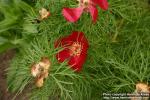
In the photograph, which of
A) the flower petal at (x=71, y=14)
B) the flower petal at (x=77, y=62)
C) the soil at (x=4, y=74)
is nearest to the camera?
the flower petal at (x=71, y=14)

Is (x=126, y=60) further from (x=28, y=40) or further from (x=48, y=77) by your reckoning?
(x=28, y=40)

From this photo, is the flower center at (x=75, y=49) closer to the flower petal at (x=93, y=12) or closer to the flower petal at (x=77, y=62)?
the flower petal at (x=77, y=62)

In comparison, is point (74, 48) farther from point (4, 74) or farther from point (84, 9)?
point (4, 74)

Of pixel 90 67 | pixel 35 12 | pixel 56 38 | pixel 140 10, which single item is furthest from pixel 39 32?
pixel 140 10

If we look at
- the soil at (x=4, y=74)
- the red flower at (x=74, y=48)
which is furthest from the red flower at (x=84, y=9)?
the soil at (x=4, y=74)

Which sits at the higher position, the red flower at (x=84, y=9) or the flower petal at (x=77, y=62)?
the red flower at (x=84, y=9)

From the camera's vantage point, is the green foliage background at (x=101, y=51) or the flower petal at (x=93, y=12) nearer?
the flower petal at (x=93, y=12)
